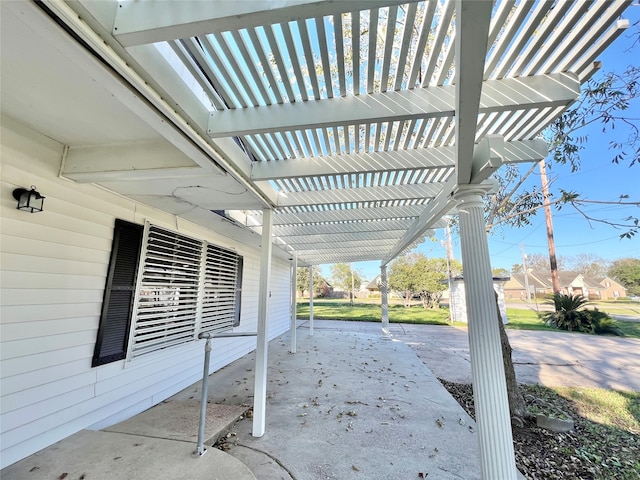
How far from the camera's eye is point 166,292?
379cm

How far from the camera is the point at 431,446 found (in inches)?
107

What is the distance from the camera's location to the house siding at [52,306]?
2045 mm

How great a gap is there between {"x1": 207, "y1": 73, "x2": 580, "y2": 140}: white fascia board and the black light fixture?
5.26ft

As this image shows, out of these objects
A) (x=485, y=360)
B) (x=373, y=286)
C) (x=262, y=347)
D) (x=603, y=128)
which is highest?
(x=603, y=128)

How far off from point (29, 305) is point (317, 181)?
3.01m

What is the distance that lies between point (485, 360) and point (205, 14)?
8.80 feet

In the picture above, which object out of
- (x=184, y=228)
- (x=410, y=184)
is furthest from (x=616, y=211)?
(x=184, y=228)

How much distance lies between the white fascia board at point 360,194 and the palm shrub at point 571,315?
11.9 m

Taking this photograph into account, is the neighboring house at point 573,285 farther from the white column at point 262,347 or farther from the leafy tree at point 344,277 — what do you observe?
the white column at point 262,347

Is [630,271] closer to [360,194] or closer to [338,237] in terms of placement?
[338,237]

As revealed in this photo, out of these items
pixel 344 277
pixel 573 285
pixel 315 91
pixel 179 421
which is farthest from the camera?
pixel 573 285

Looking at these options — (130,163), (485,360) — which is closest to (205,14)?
(130,163)

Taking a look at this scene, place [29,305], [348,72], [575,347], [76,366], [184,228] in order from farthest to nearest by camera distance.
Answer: [575,347] → [184,228] → [76,366] → [29,305] → [348,72]

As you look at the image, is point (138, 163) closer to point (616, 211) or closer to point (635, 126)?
point (635, 126)
